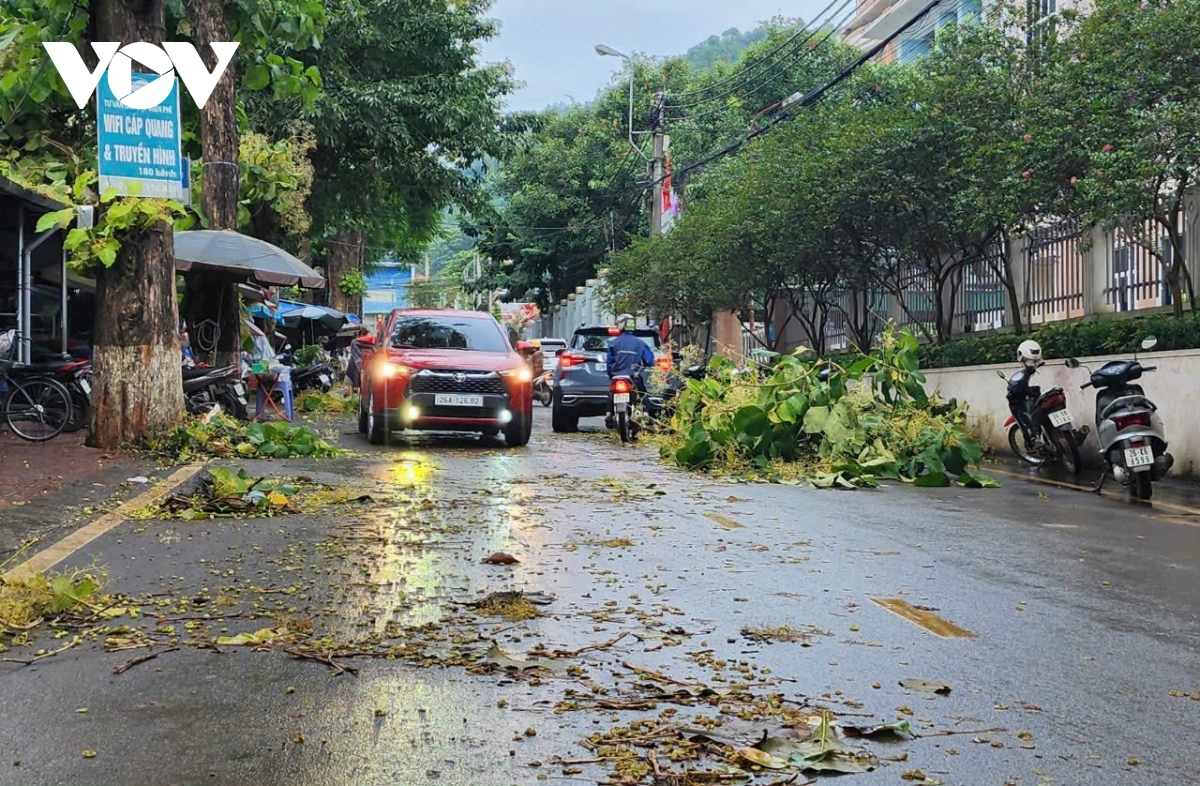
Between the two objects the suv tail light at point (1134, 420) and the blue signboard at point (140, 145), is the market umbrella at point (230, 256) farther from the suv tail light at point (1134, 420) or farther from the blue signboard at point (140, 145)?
the suv tail light at point (1134, 420)

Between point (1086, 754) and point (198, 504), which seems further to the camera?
point (198, 504)

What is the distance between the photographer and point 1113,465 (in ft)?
36.4

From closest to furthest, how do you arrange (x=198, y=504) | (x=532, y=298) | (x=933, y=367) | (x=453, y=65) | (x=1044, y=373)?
(x=198, y=504) → (x=1044, y=373) → (x=933, y=367) → (x=453, y=65) → (x=532, y=298)

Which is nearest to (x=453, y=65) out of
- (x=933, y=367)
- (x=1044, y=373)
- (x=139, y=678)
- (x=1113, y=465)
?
(x=933, y=367)

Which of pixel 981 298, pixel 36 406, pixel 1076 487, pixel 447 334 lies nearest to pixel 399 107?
pixel 447 334

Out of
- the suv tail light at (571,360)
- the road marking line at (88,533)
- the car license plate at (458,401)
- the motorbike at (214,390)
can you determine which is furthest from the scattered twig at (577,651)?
the suv tail light at (571,360)

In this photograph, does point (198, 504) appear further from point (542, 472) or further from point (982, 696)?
point (982, 696)

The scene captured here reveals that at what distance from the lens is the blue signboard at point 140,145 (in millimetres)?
11039

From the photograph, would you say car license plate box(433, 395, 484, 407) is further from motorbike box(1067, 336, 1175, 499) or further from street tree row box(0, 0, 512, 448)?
motorbike box(1067, 336, 1175, 499)

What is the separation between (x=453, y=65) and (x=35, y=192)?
16.6 m

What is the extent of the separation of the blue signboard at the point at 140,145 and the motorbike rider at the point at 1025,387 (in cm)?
894

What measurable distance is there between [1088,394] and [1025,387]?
760mm

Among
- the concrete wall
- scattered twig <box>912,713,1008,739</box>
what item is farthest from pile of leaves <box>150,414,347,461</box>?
scattered twig <box>912,713,1008,739</box>

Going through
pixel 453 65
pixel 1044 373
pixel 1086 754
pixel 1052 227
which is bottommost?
pixel 1086 754
